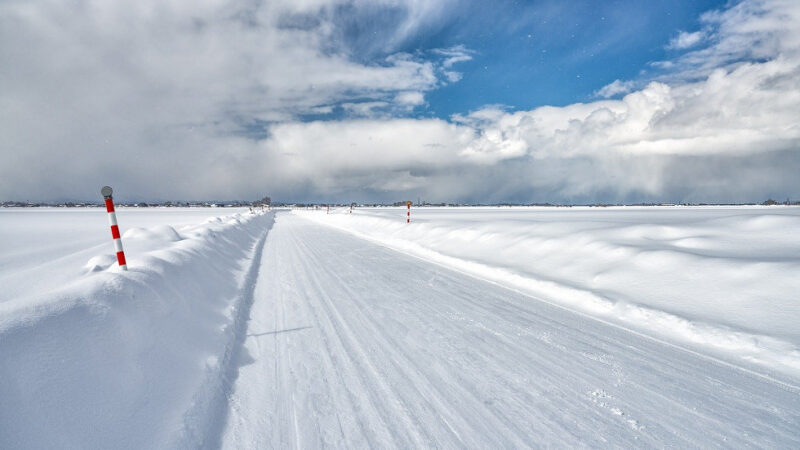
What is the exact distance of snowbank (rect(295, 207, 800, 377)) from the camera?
3.93 metres

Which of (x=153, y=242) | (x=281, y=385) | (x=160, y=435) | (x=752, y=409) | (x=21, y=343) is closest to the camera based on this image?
(x=21, y=343)

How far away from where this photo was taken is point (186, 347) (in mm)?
3518

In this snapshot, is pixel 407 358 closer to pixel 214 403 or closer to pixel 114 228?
pixel 214 403

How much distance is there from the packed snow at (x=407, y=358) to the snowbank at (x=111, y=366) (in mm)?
13

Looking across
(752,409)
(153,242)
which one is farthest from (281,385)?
(153,242)

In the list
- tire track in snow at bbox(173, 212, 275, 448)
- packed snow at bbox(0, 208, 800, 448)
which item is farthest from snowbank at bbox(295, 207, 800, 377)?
tire track in snow at bbox(173, 212, 275, 448)

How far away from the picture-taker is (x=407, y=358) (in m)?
3.60

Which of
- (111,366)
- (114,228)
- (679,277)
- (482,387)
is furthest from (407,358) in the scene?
(679,277)

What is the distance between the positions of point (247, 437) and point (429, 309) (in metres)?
3.17

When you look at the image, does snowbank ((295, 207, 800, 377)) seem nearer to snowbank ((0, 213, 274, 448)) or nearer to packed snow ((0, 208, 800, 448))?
packed snow ((0, 208, 800, 448))

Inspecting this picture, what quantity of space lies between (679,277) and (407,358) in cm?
500

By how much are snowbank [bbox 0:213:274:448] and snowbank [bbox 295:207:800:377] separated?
5.00 metres

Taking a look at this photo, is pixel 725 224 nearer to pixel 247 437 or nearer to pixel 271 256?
pixel 247 437

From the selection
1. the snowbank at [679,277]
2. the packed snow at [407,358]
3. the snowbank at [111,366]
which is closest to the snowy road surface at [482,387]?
the packed snow at [407,358]
